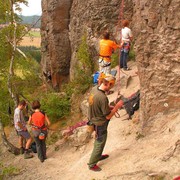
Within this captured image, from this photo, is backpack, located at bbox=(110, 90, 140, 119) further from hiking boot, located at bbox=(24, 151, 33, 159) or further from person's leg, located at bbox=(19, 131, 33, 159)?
hiking boot, located at bbox=(24, 151, 33, 159)

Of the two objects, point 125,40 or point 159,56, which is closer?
point 159,56

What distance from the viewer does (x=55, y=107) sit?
16.4 meters

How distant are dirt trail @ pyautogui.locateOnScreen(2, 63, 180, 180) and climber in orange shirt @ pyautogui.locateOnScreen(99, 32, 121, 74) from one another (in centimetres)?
201

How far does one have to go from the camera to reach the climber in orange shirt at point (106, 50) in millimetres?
10944

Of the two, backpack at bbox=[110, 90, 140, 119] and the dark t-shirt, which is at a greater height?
the dark t-shirt

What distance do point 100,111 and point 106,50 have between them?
13.7 ft

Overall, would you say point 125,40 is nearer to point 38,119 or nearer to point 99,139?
point 38,119

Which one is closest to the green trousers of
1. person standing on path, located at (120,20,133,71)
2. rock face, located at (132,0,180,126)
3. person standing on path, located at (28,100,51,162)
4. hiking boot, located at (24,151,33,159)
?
rock face, located at (132,0,180,126)

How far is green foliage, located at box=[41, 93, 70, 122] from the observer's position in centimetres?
1613

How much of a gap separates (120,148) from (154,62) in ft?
8.14

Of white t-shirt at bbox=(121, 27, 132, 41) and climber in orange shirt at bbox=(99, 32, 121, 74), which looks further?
white t-shirt at bbox=(121, 27, 132, 41)

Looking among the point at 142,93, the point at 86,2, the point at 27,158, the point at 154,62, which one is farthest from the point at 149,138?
the point at 86,2

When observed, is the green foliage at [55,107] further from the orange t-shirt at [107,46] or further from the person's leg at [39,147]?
the orange t-shirt at [107,46]

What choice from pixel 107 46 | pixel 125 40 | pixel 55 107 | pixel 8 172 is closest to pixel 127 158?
pixel 8 172
